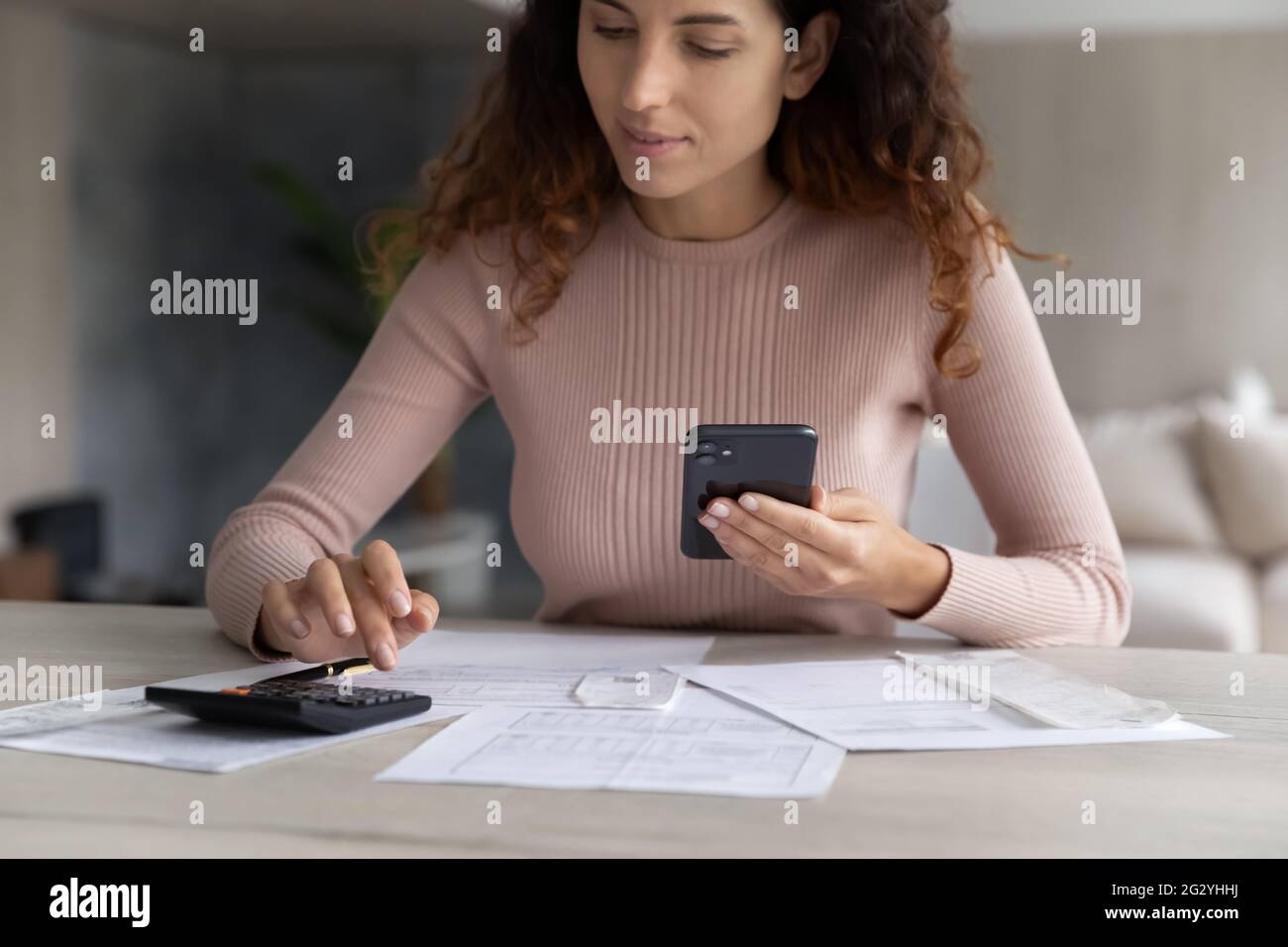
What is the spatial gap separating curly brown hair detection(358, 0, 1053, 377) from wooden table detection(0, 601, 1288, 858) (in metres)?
0.67

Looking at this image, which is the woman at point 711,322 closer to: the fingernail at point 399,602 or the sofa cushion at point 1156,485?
the fingernail at point 399,602

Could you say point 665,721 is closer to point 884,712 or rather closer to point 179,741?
point 884,712

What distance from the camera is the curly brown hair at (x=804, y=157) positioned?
4.73ft

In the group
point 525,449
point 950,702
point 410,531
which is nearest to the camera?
point 950,702

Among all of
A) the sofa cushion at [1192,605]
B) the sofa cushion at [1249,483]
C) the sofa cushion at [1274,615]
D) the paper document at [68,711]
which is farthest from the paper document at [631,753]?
the sofa cushion at [1249,483]

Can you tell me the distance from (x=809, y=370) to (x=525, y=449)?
0.34m

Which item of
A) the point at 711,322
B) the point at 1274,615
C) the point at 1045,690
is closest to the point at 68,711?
the point at 1045,690

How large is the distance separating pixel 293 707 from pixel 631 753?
8.7 inches

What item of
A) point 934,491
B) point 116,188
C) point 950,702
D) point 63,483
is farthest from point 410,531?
point 950,702

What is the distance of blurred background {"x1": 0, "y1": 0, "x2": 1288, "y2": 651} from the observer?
159 inches

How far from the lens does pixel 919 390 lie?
1470 mm

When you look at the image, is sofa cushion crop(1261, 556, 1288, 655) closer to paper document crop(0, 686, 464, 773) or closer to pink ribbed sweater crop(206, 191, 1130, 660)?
pink ribbed sweater crop(206, 191, 1130, 660)

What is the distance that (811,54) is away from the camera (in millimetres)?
1484
